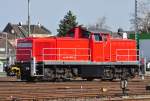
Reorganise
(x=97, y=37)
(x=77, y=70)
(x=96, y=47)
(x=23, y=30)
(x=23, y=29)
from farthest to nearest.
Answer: (x=23, y=29)
(x=23, y=30)
(x=97, y=37)
(x=96, y=47)
(x=77, y=70)

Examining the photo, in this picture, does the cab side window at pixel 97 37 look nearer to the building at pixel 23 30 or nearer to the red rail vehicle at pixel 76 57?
the red rail vehicle at pixel 76 57

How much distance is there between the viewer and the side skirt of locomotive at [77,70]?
29.7 metres

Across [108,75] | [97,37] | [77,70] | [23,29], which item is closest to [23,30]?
[23,29]

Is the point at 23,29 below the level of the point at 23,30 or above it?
above

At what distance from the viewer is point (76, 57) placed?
1236 inches

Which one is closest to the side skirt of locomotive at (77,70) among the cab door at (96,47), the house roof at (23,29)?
the cab door at (96,47)

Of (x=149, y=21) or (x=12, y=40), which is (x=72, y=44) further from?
(x=12, y=40)

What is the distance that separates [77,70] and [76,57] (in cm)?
85

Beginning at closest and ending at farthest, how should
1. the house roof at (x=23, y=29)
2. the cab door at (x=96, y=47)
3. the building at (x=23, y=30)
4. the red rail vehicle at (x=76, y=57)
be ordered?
the red rail vehicle at (x=76, y=57) → the cab door at (x=96, y=47) → the building at (x=23, y=30) → the house roof at (x=23, y=29)

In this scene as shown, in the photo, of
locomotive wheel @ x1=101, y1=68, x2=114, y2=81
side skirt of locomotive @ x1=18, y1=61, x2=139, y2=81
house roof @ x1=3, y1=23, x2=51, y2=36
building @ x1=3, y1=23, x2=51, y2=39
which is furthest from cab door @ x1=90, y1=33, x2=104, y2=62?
house roof @ x1=3, y1=23, x2=51, y2=36

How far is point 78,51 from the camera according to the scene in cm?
3145

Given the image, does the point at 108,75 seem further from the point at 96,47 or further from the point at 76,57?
the point at 76,57

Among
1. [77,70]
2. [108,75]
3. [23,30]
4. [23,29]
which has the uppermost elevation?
[23,29]

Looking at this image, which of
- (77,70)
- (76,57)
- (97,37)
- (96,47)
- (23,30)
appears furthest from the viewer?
(23,30)
